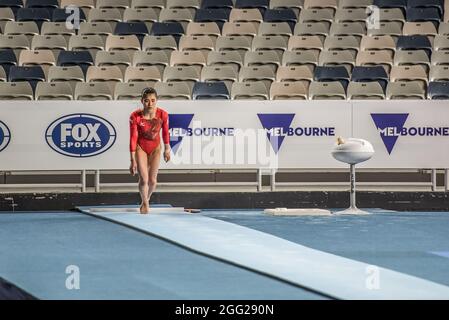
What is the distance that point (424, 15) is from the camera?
1984cm

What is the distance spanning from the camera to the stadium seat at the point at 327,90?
1653 cm

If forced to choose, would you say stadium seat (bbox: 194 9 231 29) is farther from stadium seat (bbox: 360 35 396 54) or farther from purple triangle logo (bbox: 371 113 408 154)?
purple triangle logo (bbox: 371 113 408 154)

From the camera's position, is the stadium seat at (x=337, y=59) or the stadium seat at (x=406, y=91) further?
the stadium seat at (x=337, y=59)

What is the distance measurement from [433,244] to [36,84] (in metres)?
8.47

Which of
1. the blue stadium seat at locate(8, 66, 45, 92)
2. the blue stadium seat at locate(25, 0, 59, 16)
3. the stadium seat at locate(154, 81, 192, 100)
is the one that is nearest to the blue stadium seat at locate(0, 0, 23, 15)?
the blue stadium seat at locate(25, 0, 59, 16)

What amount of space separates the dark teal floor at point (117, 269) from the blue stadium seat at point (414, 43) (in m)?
8.28

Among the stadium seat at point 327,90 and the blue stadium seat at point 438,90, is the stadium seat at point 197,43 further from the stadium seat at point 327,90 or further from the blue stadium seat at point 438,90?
the blue stadium seat at point 438,90

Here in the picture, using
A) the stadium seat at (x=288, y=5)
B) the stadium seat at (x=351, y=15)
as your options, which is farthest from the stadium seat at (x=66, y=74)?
the stadium seat at (x=351, y=15)

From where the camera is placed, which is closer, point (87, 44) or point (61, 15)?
point (87, 44)

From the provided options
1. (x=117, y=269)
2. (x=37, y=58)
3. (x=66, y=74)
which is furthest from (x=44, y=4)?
(x=117, y=269)

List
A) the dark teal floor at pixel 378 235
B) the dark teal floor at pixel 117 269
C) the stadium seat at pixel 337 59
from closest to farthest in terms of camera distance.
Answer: the dark teal floor at pixel 117 269
the dark teal floor at pixel 378 235
the stadium seat at pixel 337 59

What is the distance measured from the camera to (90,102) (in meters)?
15.1

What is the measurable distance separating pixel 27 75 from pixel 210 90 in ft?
9.98

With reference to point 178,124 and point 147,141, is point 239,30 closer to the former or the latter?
point 178,124
